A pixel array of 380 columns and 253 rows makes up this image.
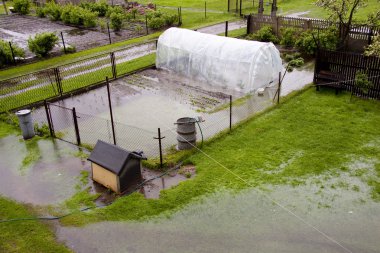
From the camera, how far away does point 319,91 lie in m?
16.7

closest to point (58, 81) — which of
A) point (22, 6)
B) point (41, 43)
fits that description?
point (41, 43)

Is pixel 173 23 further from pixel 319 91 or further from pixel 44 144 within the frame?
pixel 44 144

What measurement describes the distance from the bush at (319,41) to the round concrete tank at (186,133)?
1198 centimetres

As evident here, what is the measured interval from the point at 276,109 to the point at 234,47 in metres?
4.07

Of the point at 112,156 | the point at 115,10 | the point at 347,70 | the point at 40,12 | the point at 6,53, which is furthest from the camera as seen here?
the point at 40,12

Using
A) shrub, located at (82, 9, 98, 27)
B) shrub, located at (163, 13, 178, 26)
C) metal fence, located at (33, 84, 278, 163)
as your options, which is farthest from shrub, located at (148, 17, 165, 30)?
metal fence, located at (33, 84, 278, 163)

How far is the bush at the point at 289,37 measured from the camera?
23.7m

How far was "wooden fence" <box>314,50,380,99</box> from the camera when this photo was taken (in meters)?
15.7

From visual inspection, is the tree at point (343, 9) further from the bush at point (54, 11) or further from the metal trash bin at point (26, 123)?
the bush at point (54, 11)

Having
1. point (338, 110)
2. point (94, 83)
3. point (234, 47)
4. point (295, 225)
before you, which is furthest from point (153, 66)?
point (295, 225)

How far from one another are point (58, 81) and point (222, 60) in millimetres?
7391

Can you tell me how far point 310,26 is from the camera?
23562 millimetres

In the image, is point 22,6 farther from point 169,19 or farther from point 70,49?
point 70,49

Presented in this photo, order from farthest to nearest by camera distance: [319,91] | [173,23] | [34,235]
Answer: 1. [173,23]
2. [319,91]
3. [34,235]
